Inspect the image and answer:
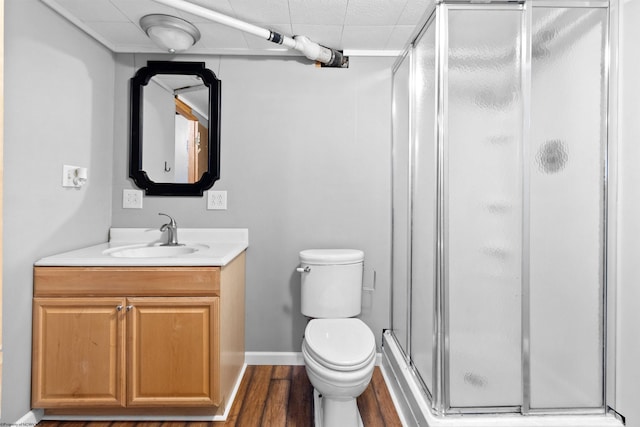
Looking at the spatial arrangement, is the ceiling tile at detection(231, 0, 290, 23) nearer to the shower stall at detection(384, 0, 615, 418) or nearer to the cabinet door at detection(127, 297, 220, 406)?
the shower stall at detection(384, 0, 615, 418)

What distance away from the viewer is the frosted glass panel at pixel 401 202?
1998mm

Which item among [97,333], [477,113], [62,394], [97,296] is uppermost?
[477,113]

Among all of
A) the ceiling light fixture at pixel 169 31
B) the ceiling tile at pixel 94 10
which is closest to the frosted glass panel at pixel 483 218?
the ceiling light fixture at pixel 169 31

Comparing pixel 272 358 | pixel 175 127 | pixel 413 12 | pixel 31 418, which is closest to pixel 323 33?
pixel 413 12

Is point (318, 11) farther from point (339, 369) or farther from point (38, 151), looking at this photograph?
point (339, 369)

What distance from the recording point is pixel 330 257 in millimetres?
2082

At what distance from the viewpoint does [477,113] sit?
4.75ft

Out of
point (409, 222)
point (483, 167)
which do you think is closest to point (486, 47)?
point (483, 167)

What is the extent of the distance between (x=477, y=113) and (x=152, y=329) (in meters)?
1.64

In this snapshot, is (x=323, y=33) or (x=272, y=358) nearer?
(x=323, y=33)

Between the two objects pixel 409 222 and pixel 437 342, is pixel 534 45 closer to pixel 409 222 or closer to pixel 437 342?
pixel 409 222

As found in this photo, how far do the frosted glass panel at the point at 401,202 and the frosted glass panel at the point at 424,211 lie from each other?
0.13 m

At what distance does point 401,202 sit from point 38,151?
1801 mm

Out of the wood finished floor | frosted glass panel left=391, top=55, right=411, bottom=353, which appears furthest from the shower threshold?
frosted glass panel left=391, top=55, right=411, bottom=353
